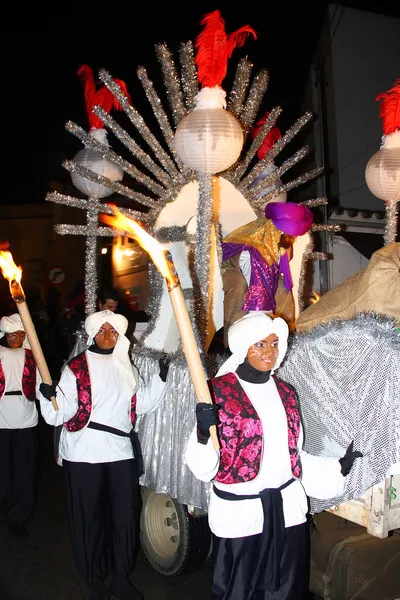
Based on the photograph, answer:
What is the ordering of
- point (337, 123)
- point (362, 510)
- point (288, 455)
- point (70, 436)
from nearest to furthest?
1. point (288, 455)
2. point (362, 510)
3. point (70, 436)
4. point (337, 123)

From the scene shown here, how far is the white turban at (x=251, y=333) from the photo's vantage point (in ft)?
8.55

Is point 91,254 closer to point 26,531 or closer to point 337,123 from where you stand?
point 26,531

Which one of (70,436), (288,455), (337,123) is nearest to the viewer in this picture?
(288,455)

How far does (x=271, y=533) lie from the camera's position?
254cm

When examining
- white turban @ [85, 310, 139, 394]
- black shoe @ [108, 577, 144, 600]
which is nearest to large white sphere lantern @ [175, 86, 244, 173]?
white turban @ [85, 310, 139, 394]

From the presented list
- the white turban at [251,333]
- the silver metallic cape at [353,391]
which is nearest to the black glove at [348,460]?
the silver metallic cape at [353,391]

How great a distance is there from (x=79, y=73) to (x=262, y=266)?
2.33 metres

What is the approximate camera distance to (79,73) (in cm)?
500

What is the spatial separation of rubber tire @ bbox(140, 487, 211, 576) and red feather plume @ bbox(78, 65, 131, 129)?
292 centimetres

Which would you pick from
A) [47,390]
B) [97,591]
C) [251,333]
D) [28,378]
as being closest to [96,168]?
[28,378]

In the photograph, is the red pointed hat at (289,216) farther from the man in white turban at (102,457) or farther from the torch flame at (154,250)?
the torch flame at (154,250)

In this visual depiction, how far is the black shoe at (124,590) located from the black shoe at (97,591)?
0.29 ft

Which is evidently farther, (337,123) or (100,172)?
(337,123)

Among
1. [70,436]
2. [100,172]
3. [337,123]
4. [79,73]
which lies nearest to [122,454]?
[70,436]
